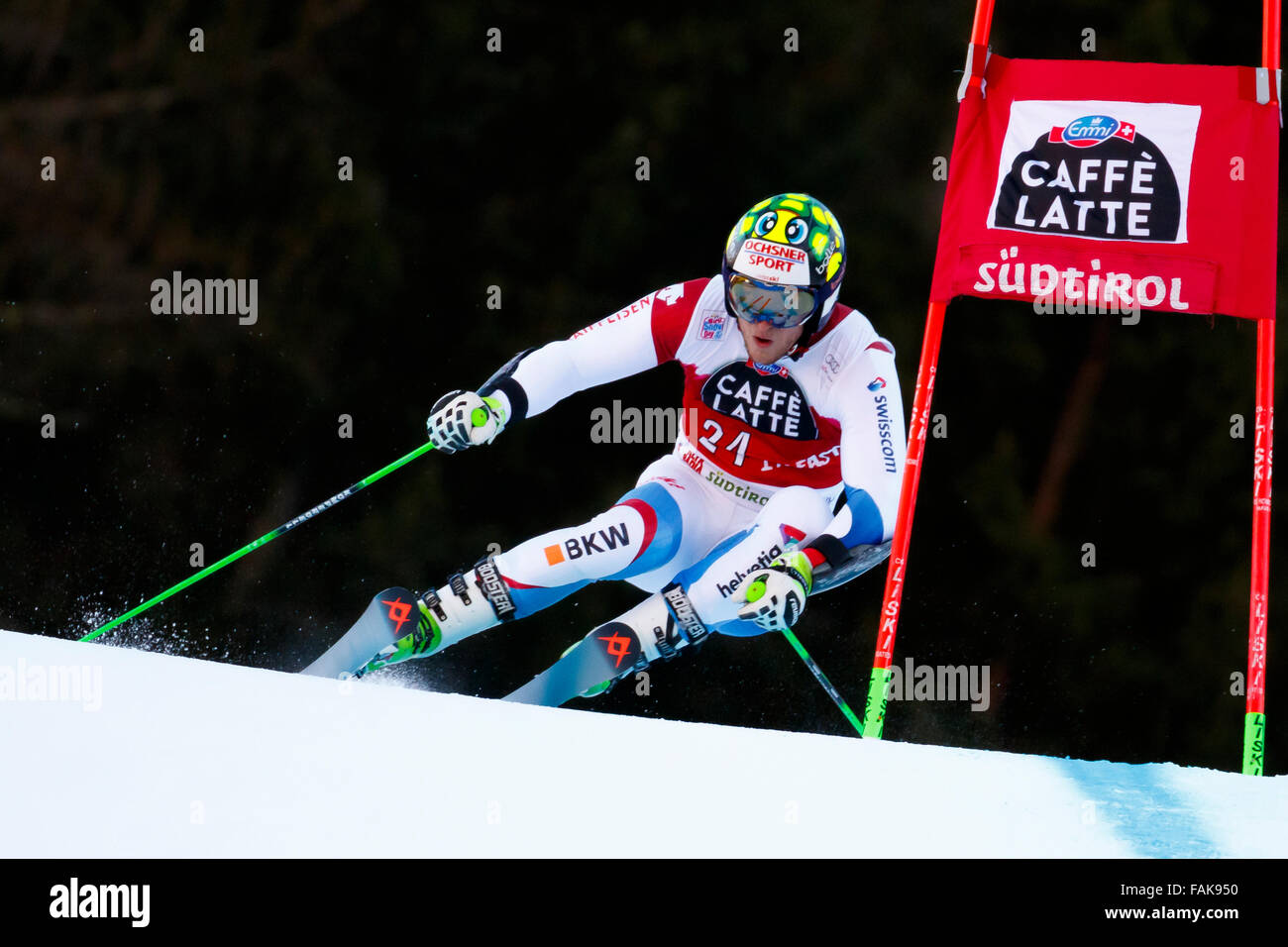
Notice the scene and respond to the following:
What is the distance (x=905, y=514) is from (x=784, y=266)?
0.80 metres

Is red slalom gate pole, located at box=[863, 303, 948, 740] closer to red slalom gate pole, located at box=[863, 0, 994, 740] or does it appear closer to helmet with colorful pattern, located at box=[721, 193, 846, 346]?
red slalom gate pole, located at box=[863, 0, 994, 740]

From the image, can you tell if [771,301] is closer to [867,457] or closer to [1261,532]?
[867,457]

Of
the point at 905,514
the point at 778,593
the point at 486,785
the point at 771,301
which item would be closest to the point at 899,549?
the point at 905,514

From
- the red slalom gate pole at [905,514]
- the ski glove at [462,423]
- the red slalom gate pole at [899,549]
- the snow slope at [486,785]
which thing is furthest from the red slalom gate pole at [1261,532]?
the ski glove at [462,423]

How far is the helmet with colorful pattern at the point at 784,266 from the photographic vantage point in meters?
5.87

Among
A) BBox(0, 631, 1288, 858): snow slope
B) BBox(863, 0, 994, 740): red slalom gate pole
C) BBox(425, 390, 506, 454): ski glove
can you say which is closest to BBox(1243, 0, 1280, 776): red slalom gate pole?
BBox(0, 631, 1288, 858): snow slope

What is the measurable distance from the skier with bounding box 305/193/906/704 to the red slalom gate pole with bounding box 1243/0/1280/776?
1.02m

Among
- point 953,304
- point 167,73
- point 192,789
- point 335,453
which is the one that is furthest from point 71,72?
point 192,789

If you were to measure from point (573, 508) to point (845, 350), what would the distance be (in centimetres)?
602

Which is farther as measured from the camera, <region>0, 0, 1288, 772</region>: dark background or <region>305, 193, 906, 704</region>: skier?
<region>0, 0, 1288, 772</region>: dark background

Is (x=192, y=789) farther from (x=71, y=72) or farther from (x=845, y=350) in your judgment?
(x=71, y=72)

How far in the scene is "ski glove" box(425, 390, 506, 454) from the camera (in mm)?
5898

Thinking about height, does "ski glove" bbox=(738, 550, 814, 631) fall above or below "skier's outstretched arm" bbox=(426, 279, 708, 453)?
below

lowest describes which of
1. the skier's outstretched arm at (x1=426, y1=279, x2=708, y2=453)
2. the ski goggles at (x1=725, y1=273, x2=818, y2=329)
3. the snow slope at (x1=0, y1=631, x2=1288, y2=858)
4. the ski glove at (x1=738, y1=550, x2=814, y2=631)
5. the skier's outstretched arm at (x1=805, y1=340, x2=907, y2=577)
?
the snow slope at (x1=0, y1=631, x2=1288, y2=858)
